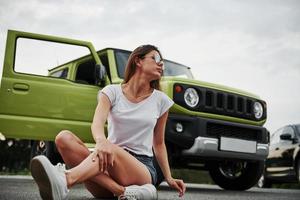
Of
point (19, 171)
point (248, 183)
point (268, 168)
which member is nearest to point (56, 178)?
point (248, 183)

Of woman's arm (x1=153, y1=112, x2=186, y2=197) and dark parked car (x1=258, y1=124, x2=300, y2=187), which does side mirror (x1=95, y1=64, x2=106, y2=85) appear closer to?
woman's arm (x1=153, y1=112, x2=186, y2=197)

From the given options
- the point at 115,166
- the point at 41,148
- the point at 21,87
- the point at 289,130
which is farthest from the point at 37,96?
the point at 289,130

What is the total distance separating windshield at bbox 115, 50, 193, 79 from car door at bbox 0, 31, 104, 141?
48 cm

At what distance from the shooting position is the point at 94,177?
2744mm

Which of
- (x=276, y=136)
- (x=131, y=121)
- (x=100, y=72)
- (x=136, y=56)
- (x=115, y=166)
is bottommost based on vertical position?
(x=115, y=166)

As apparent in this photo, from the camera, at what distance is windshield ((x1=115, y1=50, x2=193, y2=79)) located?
5.87m

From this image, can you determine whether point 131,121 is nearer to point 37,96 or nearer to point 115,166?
point 115,166

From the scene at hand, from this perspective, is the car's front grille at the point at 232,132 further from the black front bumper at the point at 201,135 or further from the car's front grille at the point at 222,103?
the car's front grille at the point at 222,103

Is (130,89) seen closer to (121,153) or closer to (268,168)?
(121,153)

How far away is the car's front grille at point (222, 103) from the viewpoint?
5.29 m

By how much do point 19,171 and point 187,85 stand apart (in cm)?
1059

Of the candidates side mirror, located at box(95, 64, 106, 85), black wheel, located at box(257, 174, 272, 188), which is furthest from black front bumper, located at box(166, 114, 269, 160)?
black wheel, located at box(257, 174, 272, 188)

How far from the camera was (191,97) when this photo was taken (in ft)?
17.2

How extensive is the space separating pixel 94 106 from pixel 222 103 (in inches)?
59.4
